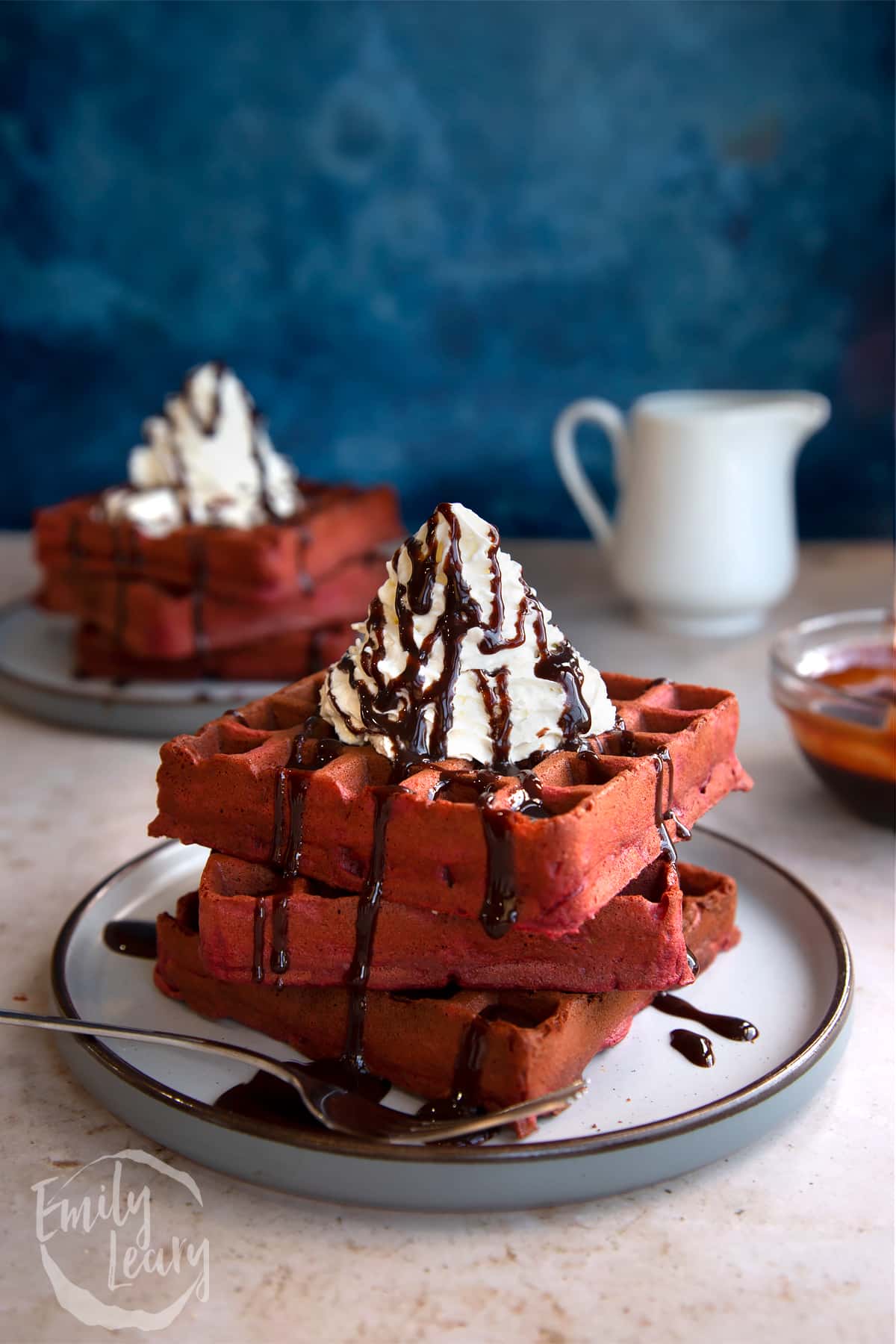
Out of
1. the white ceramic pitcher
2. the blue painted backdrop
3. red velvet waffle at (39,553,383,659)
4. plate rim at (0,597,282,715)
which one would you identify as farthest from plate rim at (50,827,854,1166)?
the blue painted backdrop

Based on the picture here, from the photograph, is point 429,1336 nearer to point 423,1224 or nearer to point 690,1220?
point 423,1224

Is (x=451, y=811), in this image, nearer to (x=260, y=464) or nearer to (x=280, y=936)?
(x=280, y=936)

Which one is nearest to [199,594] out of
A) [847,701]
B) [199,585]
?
[199,585]

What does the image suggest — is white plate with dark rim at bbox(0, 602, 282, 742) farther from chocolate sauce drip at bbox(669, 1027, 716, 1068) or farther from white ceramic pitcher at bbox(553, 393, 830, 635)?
chocolate sauce drip at bbox(669, 1027, 716, 1068)

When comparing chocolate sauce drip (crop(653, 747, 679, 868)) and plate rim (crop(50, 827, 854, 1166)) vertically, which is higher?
chocolate sauce drip (crop(653, 747, 679, 868))

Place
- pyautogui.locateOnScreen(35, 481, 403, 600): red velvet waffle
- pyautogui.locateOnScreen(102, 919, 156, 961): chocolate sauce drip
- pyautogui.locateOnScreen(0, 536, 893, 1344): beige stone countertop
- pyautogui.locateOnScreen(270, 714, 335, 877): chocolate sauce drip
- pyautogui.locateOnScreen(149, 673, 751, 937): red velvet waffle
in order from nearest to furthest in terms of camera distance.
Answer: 1. pyautogui.locateOnScreen(0, 536, 893, 1344): beige stone countertop
2. pyautogui.locateOnScreen(149, 673, 751, 937): red velvet waffle
3. pyautogui.locateOnScreen(270, 714, 335, 877): chocolate sauce drip
4. pyautogui.locateOnScreen(102, 919, 156, 961): chocolate sauce drip
5. pyautogui.locateOnScreen(35, 481, 403, 600): red velvet waffle

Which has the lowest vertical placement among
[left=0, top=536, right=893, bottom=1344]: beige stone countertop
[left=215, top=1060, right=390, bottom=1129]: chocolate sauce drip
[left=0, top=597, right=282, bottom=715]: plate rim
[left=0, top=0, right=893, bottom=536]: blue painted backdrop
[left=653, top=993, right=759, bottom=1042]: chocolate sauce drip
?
[left=0, top=536, right=893, bottom=1344]: beige stone countertop

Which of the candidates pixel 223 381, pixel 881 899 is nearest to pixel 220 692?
pixel 223 381
